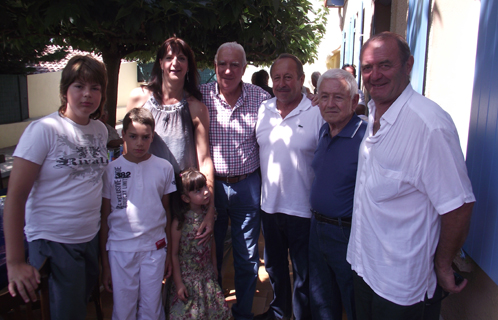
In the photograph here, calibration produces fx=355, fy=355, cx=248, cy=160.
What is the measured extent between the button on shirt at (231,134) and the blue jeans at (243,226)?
0.12 meters

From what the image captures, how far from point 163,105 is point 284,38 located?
2372mm

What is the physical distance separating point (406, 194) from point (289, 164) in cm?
102

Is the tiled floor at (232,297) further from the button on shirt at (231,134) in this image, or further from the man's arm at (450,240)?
the man's arm at (450,240)

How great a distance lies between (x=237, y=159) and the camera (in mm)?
2652

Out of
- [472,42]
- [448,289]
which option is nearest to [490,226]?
[448,289]

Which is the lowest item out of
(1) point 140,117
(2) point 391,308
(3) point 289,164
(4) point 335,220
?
(2) point 391,308

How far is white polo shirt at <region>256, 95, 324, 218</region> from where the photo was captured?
8.09 feet

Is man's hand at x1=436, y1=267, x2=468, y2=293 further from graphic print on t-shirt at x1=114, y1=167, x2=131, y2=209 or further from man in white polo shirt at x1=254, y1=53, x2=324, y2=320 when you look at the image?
graphic print on t-shirt at x1=114, y1=167, x2=131, y2=209

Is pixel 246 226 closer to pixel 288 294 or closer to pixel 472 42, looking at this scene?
pixel 288 294

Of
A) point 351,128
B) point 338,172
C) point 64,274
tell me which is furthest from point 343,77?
point 64,274

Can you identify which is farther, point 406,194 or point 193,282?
point 193,282

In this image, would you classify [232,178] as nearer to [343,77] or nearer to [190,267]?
[190,267]

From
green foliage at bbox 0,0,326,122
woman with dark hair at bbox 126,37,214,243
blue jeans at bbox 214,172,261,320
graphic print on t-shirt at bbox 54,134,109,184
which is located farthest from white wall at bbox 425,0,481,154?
graphic print on t-shirt at bbox 54,134,109,184

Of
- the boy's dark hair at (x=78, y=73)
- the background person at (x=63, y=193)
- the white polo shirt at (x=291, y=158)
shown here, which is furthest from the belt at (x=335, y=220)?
the boy's dark hair at (x=78, y=73)
